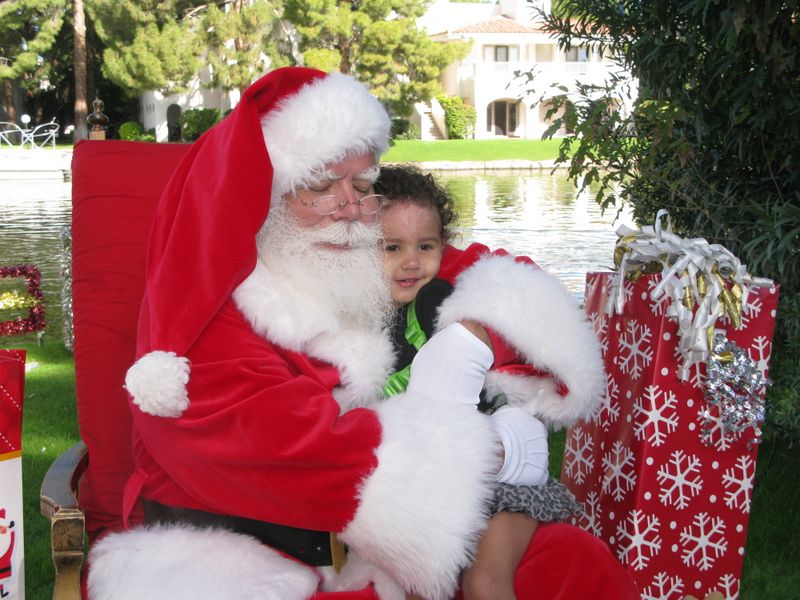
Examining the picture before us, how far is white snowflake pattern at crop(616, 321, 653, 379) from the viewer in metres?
2.54

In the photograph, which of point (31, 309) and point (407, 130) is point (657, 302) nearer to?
point (31, 309)

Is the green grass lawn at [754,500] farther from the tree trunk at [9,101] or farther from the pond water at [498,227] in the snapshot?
the tree trunk at [9,101]

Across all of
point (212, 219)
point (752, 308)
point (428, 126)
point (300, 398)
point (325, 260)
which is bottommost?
point (300, 398)

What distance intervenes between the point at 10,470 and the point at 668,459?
170 cm

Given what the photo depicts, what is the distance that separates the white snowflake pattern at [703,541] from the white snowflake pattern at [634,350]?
1.52 feet

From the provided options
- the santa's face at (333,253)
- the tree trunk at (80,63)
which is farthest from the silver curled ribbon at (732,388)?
the tree trunk at (80,63)

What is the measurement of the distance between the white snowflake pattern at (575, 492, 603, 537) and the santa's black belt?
0.99m

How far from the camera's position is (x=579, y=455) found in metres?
3.01

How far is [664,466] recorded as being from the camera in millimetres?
2551

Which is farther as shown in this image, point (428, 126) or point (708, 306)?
point (428, 126)

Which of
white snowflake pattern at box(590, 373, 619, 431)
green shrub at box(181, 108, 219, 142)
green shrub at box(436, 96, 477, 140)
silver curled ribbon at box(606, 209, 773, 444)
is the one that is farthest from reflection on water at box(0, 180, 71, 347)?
green shrub at box(436, 96, 477, 140)

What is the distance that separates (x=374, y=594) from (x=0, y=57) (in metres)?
32.9

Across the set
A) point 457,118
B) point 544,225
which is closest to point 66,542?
point 544,225

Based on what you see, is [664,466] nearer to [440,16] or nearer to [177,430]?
[177,430]
